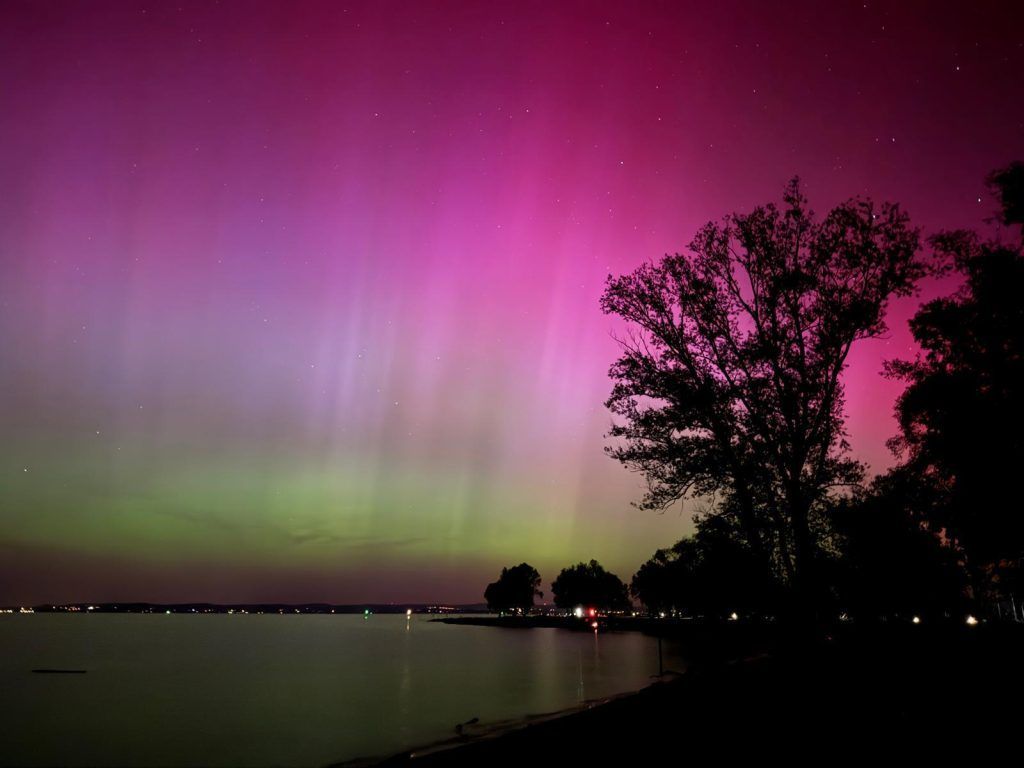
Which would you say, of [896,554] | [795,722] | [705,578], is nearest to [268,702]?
[795,722]

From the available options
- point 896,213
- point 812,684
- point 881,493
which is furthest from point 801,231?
point 881,493

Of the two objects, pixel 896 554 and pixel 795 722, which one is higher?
pixel 896 554

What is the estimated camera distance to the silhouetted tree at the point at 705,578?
23.7m

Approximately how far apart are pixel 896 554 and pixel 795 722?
147 ft

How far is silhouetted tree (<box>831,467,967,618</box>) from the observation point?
27.5 meters

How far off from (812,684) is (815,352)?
8.74 m

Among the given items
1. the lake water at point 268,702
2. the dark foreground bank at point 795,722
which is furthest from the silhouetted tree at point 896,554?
the lake water at point 268,702

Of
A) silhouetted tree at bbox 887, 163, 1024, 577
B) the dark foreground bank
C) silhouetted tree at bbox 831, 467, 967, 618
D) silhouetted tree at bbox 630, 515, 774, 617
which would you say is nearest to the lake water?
silhouetted tree at bbox 630, 515, 774, 617

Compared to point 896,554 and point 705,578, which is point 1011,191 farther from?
point 705,578

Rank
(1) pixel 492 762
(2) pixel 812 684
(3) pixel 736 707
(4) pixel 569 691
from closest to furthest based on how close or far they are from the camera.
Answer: (1) pixel 492 762
(3) pixel 736 707
(2) pixel 812 684
(4) pixel 569 691

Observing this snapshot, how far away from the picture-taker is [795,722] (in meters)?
12.0

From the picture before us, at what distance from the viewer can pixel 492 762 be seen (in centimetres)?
1080

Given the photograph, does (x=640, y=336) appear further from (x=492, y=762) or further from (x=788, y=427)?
(x=492, y=762)

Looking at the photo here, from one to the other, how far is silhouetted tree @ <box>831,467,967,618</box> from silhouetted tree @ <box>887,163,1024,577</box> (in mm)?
3101
